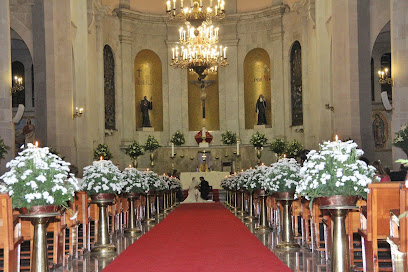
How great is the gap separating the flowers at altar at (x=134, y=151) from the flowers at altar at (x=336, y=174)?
2822 cm

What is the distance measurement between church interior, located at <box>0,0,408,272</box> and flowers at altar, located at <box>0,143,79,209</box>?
0.06 ft

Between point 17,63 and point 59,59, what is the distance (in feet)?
38.3

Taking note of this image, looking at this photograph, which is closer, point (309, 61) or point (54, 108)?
point (54, 108)

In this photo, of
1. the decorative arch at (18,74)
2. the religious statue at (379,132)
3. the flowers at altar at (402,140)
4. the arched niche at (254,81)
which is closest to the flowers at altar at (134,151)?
the decorative arch at (18,74)

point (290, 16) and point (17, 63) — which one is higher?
point (290, 16)

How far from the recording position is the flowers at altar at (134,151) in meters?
36.4

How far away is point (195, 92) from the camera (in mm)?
41344

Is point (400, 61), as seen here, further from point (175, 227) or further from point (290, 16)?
point (290, 16)

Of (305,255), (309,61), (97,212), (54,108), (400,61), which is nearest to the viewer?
(305,255)

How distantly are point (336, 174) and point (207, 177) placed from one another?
27.3 m

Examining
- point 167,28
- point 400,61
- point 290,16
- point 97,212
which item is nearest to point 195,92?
point 167,28

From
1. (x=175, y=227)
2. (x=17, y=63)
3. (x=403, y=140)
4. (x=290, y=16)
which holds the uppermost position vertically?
(x=290, y=16)

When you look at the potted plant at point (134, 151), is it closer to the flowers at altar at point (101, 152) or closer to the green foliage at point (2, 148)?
the flowers at altar at point (101, 152)

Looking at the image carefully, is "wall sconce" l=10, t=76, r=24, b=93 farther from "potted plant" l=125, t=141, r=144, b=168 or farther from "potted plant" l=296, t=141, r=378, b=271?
"potted plant" l=296, t=141, r=378, b=271
